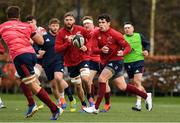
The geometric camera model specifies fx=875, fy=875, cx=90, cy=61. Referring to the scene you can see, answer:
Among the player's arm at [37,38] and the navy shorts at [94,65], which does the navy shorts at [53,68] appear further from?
the player's arm at [37,38]

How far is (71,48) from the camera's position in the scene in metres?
21.7

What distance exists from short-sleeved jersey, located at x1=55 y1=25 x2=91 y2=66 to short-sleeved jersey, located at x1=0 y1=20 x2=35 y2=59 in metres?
3.08

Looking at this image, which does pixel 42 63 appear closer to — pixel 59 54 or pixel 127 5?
pixel 59 54

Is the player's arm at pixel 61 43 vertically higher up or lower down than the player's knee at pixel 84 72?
higher up

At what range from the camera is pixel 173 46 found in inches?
1916

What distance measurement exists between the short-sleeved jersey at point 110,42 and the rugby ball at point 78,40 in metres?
0.29

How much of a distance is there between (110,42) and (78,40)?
A: 0.78 m

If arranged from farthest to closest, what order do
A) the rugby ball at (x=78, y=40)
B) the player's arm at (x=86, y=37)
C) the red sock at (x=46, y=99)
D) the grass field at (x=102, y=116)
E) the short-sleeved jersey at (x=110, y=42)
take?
the player's arm at (x=86, y=37) < the rugby ball at (x=78, y=40) < the short-sleeved jersey at (x=110, y=42) < the grass field at (x=102, y=116) < the red sock at (x=46, y=99)

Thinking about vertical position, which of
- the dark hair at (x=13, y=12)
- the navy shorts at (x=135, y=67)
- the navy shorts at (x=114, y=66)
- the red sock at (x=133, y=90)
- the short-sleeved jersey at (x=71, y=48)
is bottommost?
the red sock at (x=133, y=90)

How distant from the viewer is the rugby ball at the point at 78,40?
67.7 ft

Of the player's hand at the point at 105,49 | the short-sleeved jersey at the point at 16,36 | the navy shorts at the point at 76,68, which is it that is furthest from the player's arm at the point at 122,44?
the short-sleeved jersey at the point at 16,36

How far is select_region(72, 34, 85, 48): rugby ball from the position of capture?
A: 2064 centimetres

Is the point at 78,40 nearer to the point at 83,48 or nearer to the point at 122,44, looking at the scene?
the point at 83,48

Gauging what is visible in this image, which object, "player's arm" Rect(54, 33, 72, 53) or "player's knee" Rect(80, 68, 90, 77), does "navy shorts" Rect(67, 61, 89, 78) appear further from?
"player's arm" Rect(54, 33, 72, 53)
